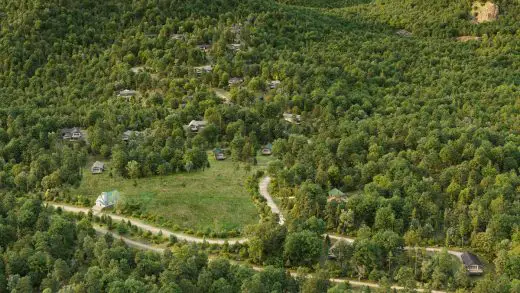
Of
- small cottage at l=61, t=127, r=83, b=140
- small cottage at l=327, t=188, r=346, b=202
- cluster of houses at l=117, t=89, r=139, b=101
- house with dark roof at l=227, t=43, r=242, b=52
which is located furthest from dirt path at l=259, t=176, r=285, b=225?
house with dark roof at l=227, t=43, r=242, b=52

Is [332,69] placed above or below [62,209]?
above

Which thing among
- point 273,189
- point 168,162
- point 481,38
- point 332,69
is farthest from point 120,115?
point 481,38

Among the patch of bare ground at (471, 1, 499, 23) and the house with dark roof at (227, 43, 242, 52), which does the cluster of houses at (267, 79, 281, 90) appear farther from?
the patch of bare ground at (471, 1, 499, 23)

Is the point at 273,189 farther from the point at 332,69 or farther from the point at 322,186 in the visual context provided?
the point at 332,69

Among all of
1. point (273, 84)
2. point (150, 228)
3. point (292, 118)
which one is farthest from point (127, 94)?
point (150, 228)

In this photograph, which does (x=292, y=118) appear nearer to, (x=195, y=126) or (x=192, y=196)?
(x=195, y=126)

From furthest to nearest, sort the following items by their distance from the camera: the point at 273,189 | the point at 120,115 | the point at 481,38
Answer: the point at 481,38 < the point at 120,115 < the point at 273,189
